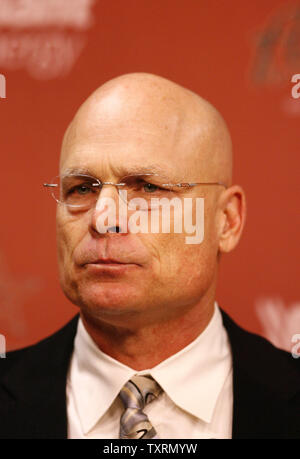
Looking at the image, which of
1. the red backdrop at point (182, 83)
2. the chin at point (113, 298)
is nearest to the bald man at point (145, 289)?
the chin at point (113, 298)

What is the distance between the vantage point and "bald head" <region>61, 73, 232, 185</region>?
1745 mm

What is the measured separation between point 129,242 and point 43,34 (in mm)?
932

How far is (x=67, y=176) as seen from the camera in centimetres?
183

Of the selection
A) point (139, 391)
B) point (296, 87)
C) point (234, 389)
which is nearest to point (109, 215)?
point (139, 391)

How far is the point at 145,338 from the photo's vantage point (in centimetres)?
183

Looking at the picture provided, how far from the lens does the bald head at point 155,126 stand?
5.73ft

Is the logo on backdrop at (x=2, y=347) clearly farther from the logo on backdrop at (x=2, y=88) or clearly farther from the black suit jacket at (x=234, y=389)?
the logo on backdrop at (x=2, y=88)

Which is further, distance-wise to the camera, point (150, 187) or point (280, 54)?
point (280, 54)

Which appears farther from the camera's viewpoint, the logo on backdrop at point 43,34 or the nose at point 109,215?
the logo on backdrop at point 43,34

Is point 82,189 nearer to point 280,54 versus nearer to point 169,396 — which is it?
point 169,396

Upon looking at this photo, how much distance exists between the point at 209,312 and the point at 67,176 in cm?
62

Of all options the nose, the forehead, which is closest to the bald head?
the forehead

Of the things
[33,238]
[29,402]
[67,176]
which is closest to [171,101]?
[67,176]

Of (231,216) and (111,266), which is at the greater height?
(231,216)
